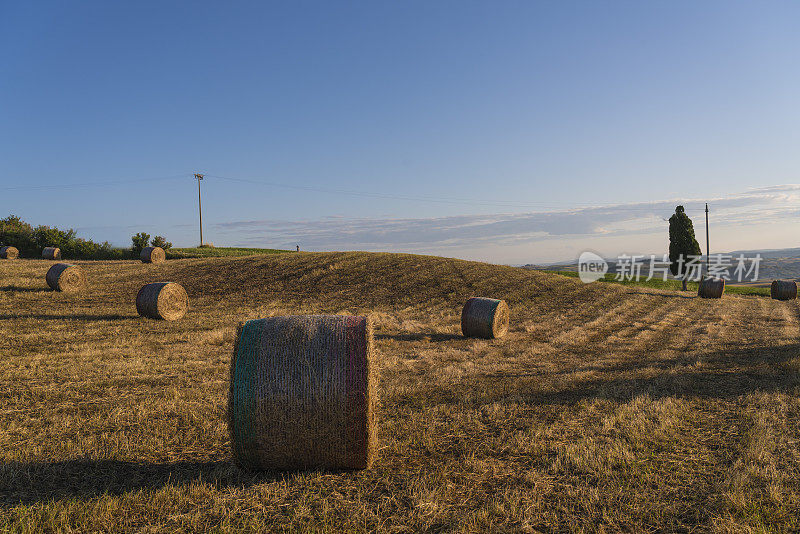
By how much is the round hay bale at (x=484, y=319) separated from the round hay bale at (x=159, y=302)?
12653mm

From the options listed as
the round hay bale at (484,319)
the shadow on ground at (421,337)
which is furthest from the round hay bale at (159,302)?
the round hay bale at (484,319)

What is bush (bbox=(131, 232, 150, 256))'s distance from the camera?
5119cm

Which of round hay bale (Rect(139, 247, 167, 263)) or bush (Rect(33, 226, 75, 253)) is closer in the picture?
round hay bale (Rect(139, 247, 167, 263))

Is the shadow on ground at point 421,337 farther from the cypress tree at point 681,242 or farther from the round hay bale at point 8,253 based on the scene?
the round hay bale at point 8,253

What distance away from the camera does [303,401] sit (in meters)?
5.50

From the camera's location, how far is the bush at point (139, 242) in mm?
51188

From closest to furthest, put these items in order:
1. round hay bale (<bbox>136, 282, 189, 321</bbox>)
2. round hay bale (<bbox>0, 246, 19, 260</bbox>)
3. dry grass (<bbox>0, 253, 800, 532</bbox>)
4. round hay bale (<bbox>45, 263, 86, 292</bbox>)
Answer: dry grass (<bbox>0, 253, 800, 532</bbox>)
round hay bale (<bbox>136, 282, 189, 321</bbox>)
round hay bale (<bbox>45, 263, 86, 292</bbox>)
round hay bale (<bbox>0, 246, 19, 260</bbox>)

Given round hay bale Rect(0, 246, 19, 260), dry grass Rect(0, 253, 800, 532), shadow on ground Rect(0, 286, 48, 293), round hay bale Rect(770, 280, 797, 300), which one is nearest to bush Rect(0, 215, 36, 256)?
round hay bale Rect(0, 246, 19, 260)

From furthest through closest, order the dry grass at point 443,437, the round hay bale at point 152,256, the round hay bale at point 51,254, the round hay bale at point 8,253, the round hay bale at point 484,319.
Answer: the round hay bale at point 8,253
the round hay bale at point 51,254
the round hay bale at point 152,256
the round hay bale at point 484,319
the dry grass at point 443,437

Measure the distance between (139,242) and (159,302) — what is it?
3841cm

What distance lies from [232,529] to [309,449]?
1314 mm

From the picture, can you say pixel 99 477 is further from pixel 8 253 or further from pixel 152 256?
pixel 8 253

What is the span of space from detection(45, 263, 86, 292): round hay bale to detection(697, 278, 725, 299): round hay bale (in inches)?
1747

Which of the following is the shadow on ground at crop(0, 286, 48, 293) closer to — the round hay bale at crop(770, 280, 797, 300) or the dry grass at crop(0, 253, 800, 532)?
the dry grass at crop(0, 253, 800, 532)
